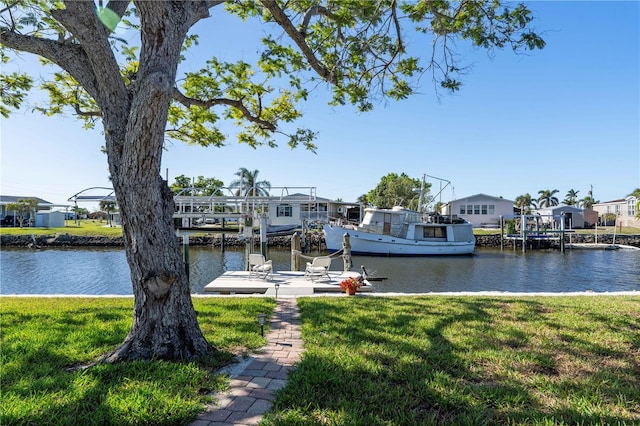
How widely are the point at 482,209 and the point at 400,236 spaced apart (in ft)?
73.7

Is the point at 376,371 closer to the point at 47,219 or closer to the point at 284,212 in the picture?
the point at 284,212

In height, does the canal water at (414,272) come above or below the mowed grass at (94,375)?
below

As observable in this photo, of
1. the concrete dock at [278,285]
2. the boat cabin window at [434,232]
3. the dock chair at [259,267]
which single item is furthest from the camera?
the boat cabin window at [434,232]

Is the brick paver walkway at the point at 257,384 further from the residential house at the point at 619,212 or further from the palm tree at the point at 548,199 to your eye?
the palm tree at the point at 548,199

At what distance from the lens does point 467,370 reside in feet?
11.7

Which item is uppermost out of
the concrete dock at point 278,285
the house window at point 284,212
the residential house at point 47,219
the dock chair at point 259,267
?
the house window at point 284,212

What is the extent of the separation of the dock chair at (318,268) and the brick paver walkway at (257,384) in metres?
6.36

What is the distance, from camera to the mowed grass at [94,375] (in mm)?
2662

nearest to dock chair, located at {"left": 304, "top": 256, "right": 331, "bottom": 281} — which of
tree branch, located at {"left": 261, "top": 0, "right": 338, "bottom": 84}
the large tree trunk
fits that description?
tree branch, located at {"left": 261, "top": 0, "right": 338, "bottom": 84}

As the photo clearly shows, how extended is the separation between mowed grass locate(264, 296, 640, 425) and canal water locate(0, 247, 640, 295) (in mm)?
9976

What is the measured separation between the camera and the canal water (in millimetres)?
15984

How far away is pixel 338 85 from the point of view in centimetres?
755

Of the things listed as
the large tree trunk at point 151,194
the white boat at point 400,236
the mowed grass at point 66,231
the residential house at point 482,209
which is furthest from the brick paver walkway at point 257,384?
the residential house at point 482,209

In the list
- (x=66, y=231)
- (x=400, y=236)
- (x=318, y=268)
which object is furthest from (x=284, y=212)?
(x=318, y=268)
